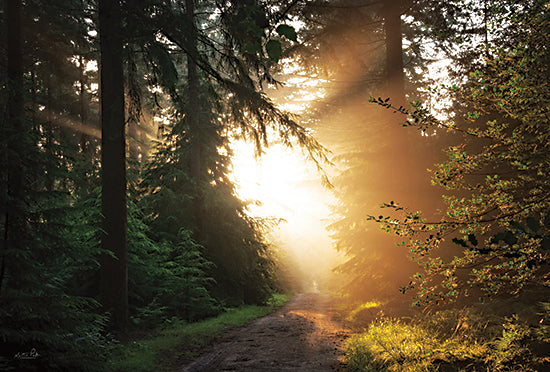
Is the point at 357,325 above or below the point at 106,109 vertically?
below

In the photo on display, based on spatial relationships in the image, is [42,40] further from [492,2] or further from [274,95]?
[492,2]

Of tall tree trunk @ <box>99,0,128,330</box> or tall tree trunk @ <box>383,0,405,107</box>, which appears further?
tall tree trunk @ <box>383,0,405,107</box>

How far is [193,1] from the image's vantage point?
61.1 feet

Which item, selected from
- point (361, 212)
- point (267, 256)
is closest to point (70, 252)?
point (361, 212)

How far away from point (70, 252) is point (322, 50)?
10.4 meters

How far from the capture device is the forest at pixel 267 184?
4.72m

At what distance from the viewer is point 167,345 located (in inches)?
361

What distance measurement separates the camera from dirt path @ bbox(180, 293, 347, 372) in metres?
7.23

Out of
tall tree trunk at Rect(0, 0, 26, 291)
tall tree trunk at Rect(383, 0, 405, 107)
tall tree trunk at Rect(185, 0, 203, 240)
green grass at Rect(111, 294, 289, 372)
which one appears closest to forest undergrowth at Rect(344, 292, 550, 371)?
green grass at Rect(111, 294, 289, 372)

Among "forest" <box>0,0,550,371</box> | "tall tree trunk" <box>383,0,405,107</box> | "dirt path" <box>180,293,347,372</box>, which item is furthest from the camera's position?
"tall tree trunk" <box>383,0,405,107</box>

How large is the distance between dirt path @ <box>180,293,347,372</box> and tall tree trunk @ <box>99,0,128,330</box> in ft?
9.24
